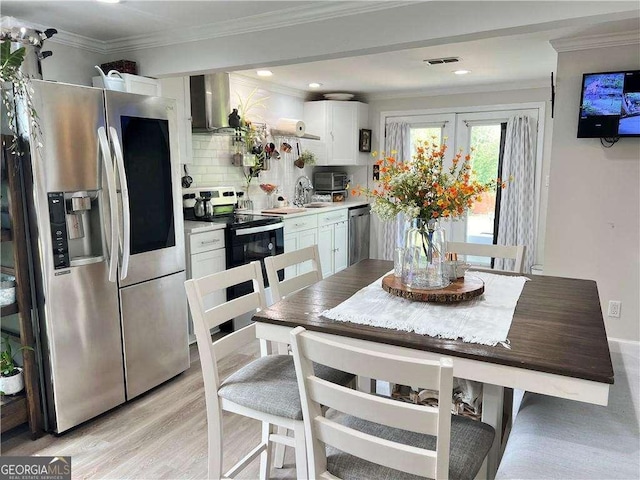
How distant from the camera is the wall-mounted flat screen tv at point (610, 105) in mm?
2957

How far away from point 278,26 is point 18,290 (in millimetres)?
1998

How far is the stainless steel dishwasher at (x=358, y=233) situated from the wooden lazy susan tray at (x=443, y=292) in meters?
3.65

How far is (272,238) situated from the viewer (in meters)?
4.04

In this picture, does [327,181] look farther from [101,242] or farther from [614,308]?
[101,242]

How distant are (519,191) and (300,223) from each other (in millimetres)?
2577

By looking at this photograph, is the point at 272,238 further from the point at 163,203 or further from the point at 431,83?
the point at 431,83

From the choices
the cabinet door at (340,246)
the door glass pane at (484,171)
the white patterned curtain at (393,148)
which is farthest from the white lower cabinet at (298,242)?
the door glass pane at (484,171)

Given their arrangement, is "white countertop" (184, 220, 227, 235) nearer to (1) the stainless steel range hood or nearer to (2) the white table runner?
(1) the stainless steel range hood

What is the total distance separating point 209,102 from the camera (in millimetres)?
3787

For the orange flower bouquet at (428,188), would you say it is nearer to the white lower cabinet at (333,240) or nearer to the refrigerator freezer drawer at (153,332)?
the refrigerator freezer drawer at (153,332)

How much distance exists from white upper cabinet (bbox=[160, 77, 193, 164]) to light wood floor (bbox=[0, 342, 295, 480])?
5.97 ft

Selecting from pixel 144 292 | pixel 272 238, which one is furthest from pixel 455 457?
pixel 272 238

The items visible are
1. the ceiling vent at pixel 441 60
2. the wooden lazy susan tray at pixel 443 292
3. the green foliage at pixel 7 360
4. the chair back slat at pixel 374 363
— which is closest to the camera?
the chair back slat at pixel 374 363

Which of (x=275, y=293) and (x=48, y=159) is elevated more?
(x=48, y=159)
